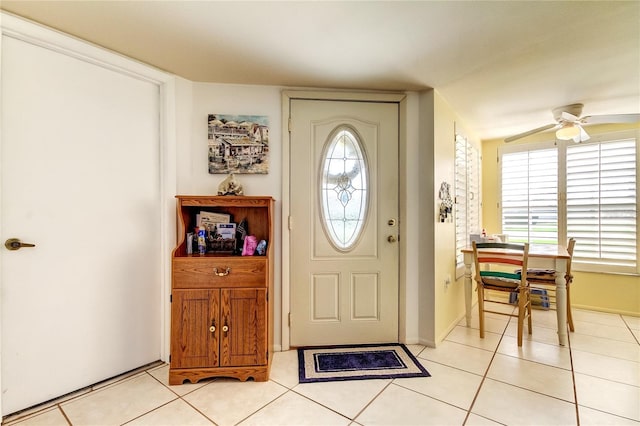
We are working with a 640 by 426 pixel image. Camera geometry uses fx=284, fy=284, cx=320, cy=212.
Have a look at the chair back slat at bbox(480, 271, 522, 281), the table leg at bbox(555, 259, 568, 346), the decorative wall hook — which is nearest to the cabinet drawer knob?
the decorative wall hook

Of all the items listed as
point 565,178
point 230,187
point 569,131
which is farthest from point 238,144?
point 565,178

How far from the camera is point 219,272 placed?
194cm

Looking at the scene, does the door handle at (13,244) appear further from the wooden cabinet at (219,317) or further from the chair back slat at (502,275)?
the chair back slat at (502,275)

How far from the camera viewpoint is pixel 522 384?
6.28 feet

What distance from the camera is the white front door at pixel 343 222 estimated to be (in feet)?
8.02

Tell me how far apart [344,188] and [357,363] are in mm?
1420

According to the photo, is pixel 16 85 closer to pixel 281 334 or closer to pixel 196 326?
pixel 196 326

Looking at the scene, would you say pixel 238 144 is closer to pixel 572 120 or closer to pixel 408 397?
pixel 408 397

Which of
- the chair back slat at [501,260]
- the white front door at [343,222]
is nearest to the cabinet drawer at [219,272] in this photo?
the white front door at [343,222]

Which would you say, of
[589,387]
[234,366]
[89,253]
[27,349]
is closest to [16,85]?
[89,253]

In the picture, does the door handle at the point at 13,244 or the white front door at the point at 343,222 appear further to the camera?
the white front door at the point at 343,222

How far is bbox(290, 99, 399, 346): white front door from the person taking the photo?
2445 millimetres

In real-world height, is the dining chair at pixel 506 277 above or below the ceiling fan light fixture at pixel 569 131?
below

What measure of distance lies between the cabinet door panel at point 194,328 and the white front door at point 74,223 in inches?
16.4
